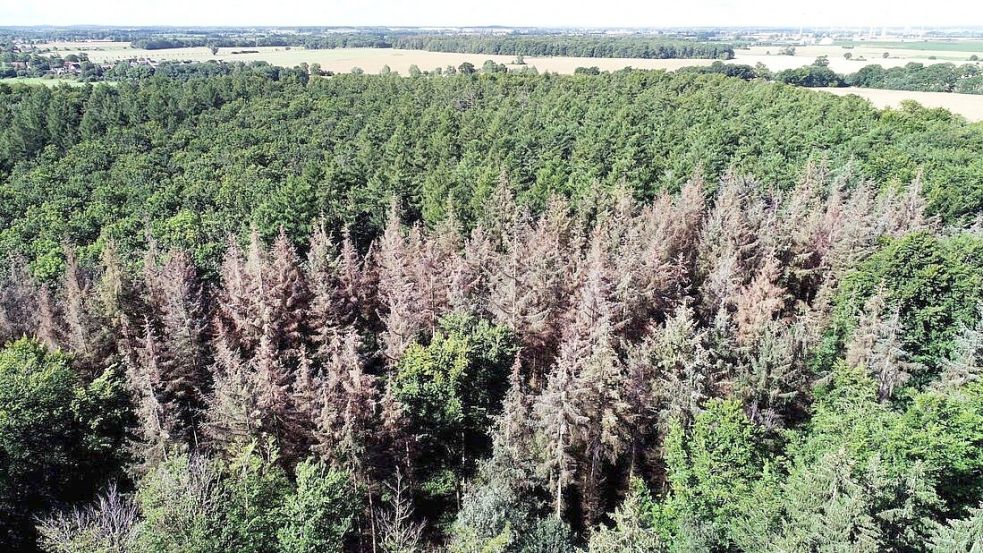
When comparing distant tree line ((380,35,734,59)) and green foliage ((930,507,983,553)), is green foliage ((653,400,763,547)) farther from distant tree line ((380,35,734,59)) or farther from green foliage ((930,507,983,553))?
distant tree line ((380,35,734,59))

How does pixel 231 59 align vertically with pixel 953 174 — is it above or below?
above

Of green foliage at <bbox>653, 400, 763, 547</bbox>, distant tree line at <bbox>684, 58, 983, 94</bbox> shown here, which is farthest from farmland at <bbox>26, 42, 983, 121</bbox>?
green foliage at <bbox>653, 400, 763, 547</bbox>

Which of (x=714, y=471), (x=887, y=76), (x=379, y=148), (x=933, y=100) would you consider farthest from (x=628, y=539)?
(x=887, y=76)

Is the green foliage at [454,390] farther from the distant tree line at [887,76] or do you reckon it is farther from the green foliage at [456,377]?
the distant tree line at [887,76]

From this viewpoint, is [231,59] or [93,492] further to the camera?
[231,59]

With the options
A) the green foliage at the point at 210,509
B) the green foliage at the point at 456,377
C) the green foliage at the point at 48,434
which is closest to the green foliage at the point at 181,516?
the green foliage at the point at 210,509

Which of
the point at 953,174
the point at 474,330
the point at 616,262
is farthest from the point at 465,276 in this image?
the point at 953,174

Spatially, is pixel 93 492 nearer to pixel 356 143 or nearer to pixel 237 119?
pixel 356 143
